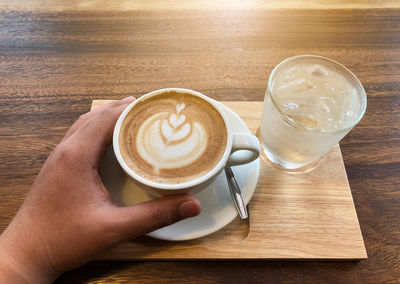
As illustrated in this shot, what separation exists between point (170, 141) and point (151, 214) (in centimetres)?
17

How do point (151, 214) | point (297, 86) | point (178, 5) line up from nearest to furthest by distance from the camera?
point (151, 214)
point (297, 86)
point (178, 5)

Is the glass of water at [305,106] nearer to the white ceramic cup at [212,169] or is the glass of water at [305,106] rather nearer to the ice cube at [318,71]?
the ice cube at [318,71]

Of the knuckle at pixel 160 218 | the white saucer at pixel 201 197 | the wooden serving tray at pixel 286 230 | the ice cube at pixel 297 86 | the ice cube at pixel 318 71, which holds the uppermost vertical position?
the ice cube at pixel 318 71

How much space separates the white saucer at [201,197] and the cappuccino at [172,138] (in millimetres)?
93

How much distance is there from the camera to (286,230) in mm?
695

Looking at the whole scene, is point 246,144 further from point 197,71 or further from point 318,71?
point 197,71

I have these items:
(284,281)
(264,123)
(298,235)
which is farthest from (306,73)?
(284,281)

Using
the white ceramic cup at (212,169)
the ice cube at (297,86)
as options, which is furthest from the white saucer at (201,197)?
the ice cube at (297,86)

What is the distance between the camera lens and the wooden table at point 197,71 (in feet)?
2.23

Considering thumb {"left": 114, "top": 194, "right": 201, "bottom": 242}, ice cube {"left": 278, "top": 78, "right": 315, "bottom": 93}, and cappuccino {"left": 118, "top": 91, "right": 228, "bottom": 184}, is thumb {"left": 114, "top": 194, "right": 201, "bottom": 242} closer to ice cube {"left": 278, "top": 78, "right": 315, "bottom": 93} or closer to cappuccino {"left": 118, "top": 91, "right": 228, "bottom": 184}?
cappuccino {"left": 118, "top": 91, "right": 228, "bottom": 184}

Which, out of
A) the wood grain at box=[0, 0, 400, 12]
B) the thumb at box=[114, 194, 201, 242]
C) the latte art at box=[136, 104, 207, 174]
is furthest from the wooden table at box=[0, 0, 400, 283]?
the latte art at box=[136, 104, 207, 174]

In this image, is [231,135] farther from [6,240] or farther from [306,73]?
[6,240]

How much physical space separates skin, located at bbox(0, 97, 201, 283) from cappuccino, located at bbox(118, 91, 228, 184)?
7 cm

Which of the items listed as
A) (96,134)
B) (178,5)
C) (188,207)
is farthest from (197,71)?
(188,207)
